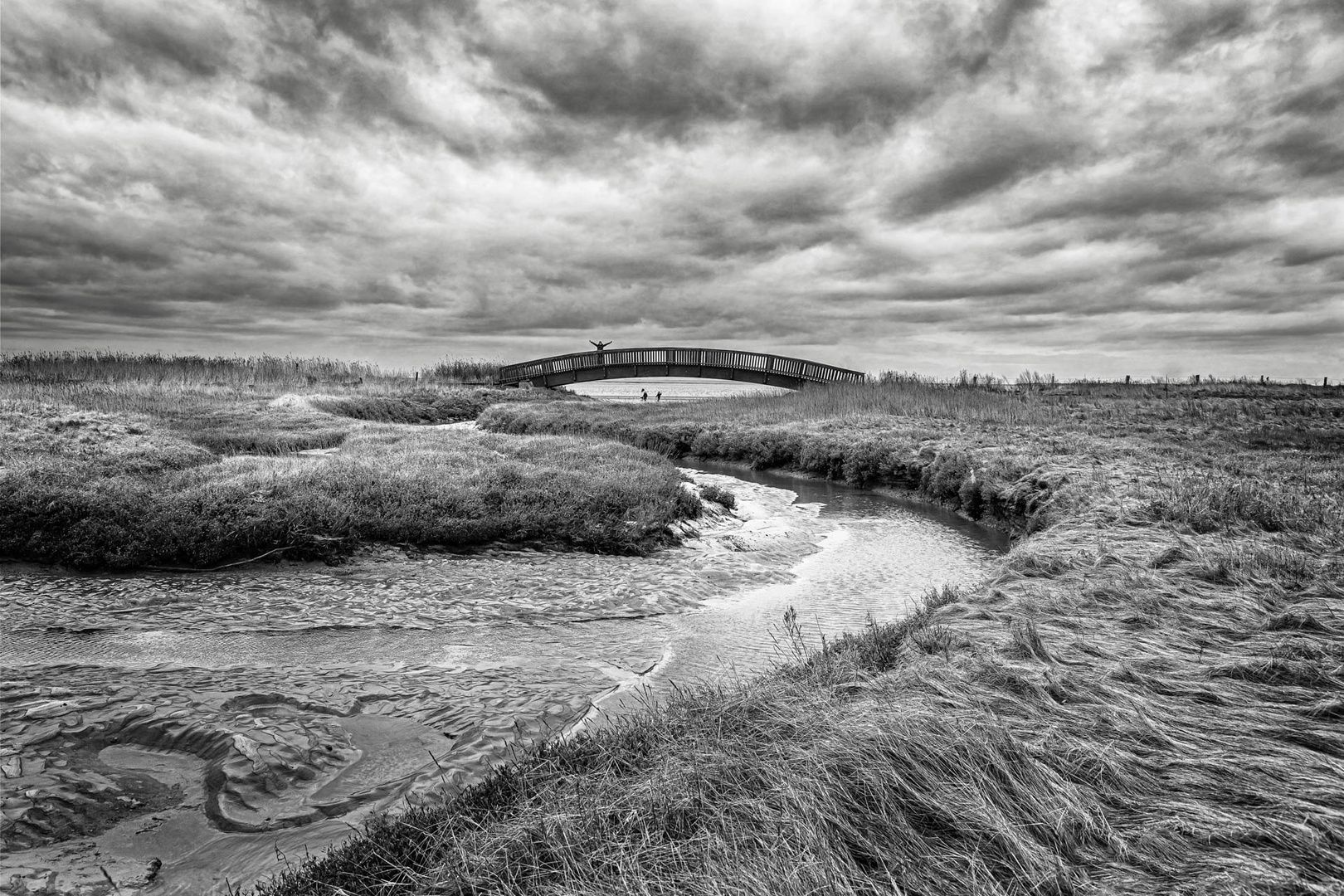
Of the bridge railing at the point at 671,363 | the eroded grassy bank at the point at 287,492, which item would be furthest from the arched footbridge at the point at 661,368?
the eroded grassy bank at the point at 287,492

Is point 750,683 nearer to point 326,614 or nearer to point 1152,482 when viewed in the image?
point 326,614

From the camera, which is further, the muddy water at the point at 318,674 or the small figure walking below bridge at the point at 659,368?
the small figure walking below bridge at the point at 659,368

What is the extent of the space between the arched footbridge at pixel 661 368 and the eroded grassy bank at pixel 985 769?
138 feet

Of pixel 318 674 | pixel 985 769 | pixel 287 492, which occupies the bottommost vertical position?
pixel 318 674

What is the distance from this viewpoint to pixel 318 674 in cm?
588

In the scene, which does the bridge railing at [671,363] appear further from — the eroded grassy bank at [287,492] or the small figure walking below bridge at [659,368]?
the eroded grassy bank at [287,492]

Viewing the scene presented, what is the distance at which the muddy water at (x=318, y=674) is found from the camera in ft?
12.4

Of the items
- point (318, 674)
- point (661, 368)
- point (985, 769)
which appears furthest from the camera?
point (661, 368)

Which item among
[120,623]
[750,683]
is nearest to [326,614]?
[120,623]

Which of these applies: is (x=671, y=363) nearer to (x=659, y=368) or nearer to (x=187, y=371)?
(x=659, y=368)

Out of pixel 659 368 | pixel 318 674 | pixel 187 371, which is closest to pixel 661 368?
pixel 659 368

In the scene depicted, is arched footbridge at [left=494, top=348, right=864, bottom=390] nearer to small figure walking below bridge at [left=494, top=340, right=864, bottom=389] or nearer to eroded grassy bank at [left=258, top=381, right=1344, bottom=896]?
small figure walking below bridge at [left=494, top=340, right=864, bottom=389]

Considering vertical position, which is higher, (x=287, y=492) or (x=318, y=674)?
(x=287, y=492)

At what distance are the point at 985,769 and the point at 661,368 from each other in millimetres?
47691
